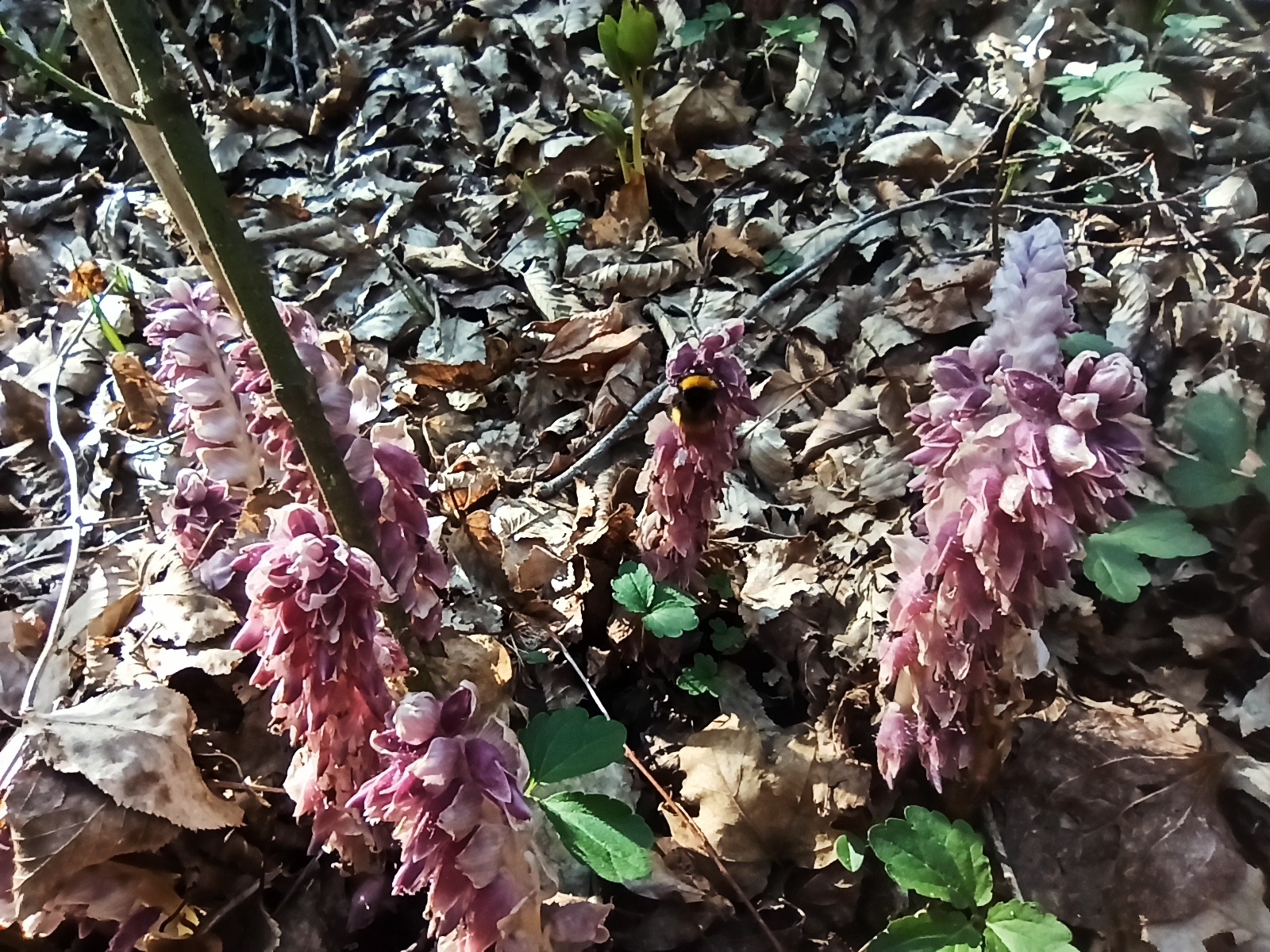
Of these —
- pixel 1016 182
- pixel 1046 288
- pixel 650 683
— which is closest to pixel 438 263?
pixel 650 683

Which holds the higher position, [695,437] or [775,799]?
[695,437]

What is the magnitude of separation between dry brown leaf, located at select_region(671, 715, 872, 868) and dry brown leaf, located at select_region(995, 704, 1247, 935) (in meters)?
0.30

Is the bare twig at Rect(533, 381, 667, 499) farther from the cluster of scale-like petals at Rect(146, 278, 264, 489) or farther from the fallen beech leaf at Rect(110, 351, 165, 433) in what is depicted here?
the fallen beech leaf at Rect(110, 351, 165, 433)

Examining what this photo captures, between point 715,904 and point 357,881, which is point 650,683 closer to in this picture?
point 715,904

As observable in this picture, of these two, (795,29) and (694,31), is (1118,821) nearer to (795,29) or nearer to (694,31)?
(795,29)

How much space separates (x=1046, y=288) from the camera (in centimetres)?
128

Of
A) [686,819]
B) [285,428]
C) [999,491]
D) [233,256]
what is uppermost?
[233,256]

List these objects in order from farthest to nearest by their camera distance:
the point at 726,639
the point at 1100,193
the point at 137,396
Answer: the point at 1100,193
the point at 137,396
the point at 726,639

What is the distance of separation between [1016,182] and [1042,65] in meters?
0.49

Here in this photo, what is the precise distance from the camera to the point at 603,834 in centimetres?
126

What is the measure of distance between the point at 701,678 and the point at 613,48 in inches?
77.4

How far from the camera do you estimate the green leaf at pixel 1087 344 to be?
6.74ft

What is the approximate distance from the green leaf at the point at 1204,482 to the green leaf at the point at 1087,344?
38 cm

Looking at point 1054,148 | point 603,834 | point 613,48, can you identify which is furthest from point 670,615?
point 1054,148
